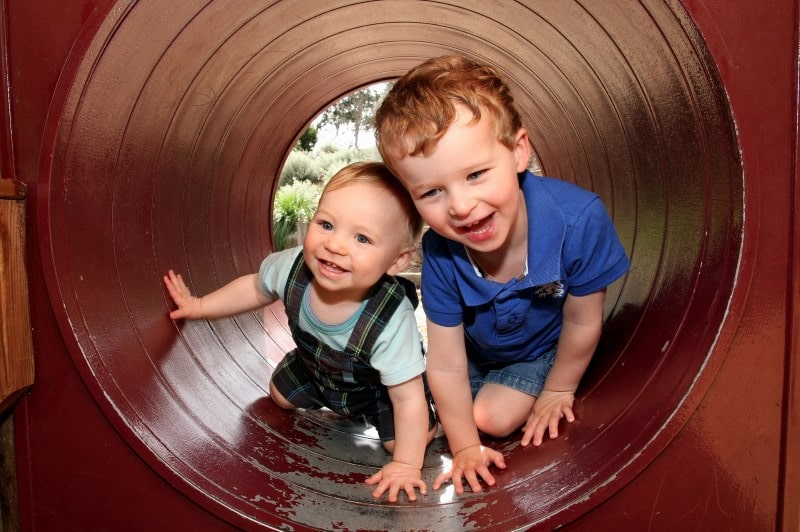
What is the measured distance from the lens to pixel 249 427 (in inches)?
88.2

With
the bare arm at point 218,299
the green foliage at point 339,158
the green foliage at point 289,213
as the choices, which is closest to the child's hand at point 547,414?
the bare arm at point 218,299

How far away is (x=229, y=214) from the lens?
3402mm

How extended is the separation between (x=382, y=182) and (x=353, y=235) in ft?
0.60

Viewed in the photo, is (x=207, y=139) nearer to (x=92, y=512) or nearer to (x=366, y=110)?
(x=92, y=512)

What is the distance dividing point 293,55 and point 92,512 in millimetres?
1912

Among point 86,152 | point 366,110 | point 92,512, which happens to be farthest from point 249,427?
point 366,110

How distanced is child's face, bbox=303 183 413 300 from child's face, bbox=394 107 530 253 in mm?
203

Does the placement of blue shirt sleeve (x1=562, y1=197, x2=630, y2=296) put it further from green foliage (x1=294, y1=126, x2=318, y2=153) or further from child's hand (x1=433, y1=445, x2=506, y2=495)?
green foliage (x1=294, y1=126, x2=318, y2=153)

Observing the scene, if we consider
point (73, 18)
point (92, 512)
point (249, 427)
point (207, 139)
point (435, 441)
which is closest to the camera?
point (73, 18)

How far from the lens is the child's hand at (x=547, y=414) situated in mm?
2182

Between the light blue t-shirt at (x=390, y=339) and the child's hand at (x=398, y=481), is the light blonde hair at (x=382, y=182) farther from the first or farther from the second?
the child's hand at (x=398, y=481)

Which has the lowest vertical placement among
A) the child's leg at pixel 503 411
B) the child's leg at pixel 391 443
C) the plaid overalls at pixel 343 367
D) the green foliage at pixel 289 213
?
the child's leg at pixel 391 443

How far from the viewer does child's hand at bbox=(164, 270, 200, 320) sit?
2.40m

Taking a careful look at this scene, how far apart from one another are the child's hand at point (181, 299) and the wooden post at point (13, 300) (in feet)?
2.18
